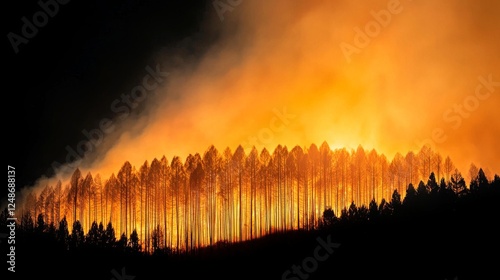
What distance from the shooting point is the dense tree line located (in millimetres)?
86188

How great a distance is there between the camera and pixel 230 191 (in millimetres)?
86938

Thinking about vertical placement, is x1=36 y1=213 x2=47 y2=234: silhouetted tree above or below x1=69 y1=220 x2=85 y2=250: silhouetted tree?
above

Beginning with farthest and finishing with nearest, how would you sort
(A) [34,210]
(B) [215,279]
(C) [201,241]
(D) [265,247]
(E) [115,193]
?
(A) [34,210] → (E) [115,193] → (C) [201,241] → (D) [265,247] → (B) [215,279]

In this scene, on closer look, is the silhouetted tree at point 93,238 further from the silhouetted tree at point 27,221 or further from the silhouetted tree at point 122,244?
the silhouetted tree at point 27,221

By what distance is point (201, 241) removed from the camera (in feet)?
279

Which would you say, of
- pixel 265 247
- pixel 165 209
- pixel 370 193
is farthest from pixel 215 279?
pixel 370 193

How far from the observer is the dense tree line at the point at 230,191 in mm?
86188

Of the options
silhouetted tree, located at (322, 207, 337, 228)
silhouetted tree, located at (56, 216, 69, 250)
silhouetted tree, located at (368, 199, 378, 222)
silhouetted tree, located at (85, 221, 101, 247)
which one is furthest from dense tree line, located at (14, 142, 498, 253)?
silhouetted tree, located at (368, 199, 378, 222)

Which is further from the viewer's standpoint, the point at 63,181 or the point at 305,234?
the point at 63,181

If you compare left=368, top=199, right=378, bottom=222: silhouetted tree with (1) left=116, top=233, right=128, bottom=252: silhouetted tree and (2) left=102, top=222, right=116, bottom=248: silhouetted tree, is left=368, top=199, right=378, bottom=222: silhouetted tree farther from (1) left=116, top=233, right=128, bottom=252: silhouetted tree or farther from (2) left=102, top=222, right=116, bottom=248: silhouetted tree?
(2) left=102, top=222, right=116, bottom=248: silhouetted tree

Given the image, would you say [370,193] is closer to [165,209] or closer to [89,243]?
[165,209]

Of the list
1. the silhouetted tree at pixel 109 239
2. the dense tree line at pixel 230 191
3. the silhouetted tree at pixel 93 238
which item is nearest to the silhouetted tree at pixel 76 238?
the dense tree line at pixel 230 191

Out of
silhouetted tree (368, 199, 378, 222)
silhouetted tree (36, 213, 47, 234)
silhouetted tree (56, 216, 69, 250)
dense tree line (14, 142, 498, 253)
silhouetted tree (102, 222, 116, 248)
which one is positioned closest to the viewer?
silhouetted tree (368, 199, 378, 222)

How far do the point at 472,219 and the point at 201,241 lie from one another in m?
42.0
